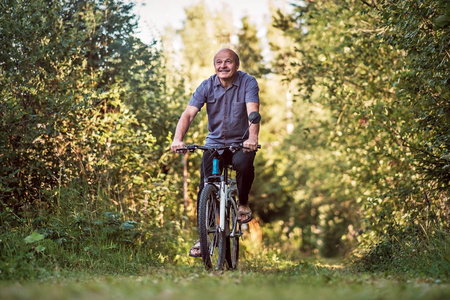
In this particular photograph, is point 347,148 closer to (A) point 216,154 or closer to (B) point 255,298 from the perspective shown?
(A) point 216,154

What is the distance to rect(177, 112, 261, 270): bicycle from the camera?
528cm

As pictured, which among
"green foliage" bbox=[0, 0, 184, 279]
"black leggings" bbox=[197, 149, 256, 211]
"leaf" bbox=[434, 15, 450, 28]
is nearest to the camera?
"leaf" bbox=[434, 15, 450, 28]

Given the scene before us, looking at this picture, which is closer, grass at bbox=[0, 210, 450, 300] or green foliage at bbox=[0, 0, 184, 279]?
grass at bbox=[0, 210, 450, 300]

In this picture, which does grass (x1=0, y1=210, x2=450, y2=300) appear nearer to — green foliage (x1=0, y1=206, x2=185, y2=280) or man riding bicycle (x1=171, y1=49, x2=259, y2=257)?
green foliage (x1=0, y1=206, x2=185, y2=280)

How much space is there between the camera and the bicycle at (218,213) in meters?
5.28

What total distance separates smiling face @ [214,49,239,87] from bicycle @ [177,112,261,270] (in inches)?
29.4

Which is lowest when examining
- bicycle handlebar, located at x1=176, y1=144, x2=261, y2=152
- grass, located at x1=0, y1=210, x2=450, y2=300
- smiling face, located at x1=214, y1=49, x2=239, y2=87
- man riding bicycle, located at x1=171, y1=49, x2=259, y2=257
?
grass, located at x1=0, y1=210, x2=450, y2=300

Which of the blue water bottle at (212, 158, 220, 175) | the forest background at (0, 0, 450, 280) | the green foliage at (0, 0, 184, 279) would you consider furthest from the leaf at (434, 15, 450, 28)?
the green foliage at (0, 0, 184, 279)

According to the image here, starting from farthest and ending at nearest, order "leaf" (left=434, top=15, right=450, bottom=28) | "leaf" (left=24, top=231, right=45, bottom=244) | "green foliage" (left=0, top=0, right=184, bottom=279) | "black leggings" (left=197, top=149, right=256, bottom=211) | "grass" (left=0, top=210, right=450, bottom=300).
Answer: "green foliage" (left=0, top=0, right=184, bottom=279) → "black leggings" (left=197, top=149, right=256, bottom=211) → "leaf" (left=24, top=231, right=45, bottom=244) → "leaf" (left=434, top=15, right=450, bottom=28) → "grass" (left=0, top=210, right=450, bottom=300)

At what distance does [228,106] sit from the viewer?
5.84 m

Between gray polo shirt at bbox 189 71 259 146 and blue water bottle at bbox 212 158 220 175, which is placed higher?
gray polo shirt at bbox 189 71 259 146

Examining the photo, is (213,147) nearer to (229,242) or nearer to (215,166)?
(215,166)

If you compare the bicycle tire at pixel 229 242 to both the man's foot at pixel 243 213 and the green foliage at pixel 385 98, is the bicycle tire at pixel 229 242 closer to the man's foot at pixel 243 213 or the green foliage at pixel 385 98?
the man's foot at pixel 243 213

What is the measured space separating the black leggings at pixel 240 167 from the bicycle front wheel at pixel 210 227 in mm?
221
